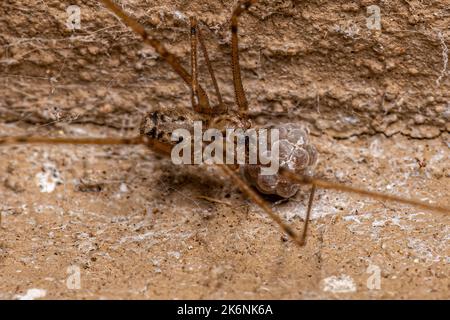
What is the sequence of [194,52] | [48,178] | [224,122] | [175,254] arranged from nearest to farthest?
[175,254], [194,52], [224,122], [48,178]

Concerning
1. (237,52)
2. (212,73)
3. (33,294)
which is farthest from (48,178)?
(237,52)

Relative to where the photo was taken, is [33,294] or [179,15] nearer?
[33,294]

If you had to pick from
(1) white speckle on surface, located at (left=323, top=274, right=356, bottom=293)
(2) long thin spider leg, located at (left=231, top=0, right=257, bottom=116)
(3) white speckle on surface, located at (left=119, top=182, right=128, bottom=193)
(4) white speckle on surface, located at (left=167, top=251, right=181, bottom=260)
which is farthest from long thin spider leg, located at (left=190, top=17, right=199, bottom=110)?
(1) white speckle on surface, located at (left=323, top=274, right=356, bottom=293)

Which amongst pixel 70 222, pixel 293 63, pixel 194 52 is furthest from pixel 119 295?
pixel 293 63

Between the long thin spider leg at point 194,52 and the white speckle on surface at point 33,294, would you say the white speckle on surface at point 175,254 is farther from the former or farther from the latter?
the long thin spider leg at point 194,52

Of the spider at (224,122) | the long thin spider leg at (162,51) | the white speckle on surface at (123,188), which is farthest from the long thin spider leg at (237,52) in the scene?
the white speckle on surface at (123,188)

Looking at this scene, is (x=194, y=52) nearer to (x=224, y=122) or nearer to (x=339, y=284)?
(x=224, y=122)

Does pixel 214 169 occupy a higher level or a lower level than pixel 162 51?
lower
